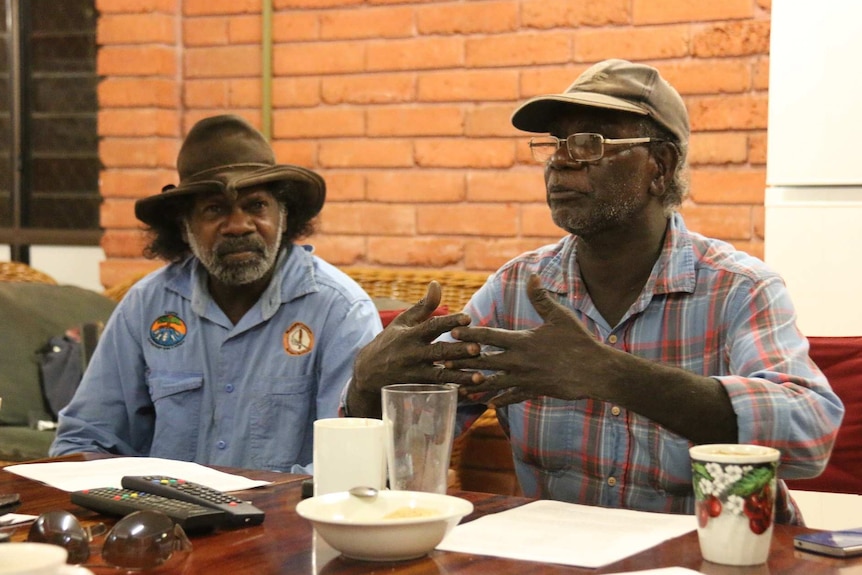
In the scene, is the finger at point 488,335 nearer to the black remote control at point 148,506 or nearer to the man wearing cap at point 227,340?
the black remote control at point 148,506

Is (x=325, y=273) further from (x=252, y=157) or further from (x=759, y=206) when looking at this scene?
(x=759, y=206)

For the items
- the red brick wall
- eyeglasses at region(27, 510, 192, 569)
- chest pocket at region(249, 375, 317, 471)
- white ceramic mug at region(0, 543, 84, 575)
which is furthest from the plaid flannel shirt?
the red brick wall

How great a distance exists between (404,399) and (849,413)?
34.8 inches

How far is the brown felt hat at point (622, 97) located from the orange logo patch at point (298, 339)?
2.18 ft

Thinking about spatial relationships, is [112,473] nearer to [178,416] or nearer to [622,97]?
[178,416]

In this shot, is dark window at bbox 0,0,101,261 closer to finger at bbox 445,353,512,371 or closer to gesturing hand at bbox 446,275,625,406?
finger at bbox 445,353,512,371

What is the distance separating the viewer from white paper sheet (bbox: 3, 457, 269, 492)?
1.60 metres

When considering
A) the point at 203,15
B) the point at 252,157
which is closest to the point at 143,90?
the point at 203,15

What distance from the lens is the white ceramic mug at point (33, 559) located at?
0.88 metres

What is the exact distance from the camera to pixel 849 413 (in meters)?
1.89

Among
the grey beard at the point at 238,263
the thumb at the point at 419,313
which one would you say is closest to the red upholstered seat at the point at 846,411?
the thumb at the point at 419,313

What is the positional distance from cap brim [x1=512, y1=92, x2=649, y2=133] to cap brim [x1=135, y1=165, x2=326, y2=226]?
26.8 inches

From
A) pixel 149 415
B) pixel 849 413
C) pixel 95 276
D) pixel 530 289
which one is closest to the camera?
pixel 530 289

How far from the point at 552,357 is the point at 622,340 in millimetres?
362
